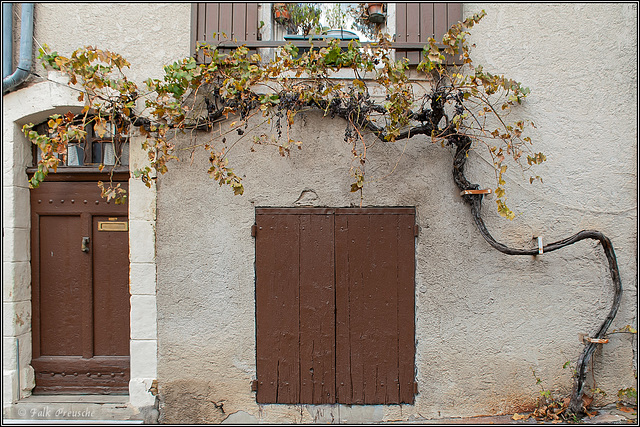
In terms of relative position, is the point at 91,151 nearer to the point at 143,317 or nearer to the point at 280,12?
the point at 143,317

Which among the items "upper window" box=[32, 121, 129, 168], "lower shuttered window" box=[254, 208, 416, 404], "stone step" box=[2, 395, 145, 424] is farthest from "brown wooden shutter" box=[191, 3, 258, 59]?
"stone step" box=[2, 395, 145, 424]

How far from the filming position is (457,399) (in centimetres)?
306

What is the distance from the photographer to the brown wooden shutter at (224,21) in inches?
121

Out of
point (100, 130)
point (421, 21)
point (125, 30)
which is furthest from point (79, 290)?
point (421, 21)

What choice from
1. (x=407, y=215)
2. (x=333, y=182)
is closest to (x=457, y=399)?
(x=407, y=215)

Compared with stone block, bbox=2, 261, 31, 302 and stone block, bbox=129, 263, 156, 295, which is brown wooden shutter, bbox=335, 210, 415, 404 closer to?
stone block, bbox=129, 263, 156, 295

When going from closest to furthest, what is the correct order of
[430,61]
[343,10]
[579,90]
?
1. [430,61]
2. [579,90]
3. [343,10]

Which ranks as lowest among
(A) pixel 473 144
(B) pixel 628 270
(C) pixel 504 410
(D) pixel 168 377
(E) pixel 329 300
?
(C) pixel 504 410

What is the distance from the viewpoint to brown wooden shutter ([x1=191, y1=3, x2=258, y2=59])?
3062mm

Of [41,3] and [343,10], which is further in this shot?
[343,10]

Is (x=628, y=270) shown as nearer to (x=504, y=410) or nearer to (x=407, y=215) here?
(x=504, y=410)

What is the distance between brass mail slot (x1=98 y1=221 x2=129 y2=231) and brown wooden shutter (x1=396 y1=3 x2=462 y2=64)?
2.47m

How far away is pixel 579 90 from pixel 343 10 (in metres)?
1.90

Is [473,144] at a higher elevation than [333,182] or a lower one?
higher
